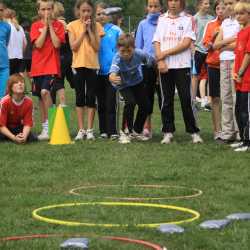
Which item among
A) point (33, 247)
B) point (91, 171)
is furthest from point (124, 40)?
point (33, 247)

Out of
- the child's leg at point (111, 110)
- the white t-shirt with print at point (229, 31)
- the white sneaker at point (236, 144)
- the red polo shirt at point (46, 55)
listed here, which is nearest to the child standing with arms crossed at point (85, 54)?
the child's leg at point (111, 110)

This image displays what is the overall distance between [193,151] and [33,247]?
4.98 meters

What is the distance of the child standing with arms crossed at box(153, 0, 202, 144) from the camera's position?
35.4 feet

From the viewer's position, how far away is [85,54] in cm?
1145

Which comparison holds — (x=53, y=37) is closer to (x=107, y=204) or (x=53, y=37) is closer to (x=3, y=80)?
(x=3, y=80)

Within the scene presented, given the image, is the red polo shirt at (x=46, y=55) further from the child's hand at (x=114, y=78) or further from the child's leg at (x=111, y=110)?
the child's hand at (x=114, y=78)

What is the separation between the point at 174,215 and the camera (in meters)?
6.51

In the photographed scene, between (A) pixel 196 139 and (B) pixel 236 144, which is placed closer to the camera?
(B) pixel 236 144

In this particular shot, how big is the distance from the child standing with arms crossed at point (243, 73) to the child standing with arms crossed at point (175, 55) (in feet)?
2.72

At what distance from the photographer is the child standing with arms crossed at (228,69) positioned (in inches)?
432

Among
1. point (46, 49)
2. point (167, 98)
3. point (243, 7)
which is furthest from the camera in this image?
point (46, 49)

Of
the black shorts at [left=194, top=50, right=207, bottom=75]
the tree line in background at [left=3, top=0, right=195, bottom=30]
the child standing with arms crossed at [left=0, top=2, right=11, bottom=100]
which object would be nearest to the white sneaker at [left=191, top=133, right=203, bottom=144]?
the child standing with arms crossed at [left=0, top=2, right=11, bottom=100]

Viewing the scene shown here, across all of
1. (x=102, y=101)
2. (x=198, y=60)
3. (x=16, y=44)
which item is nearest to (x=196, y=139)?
(x=102, y=101)

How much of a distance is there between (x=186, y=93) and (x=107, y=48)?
1.68m
